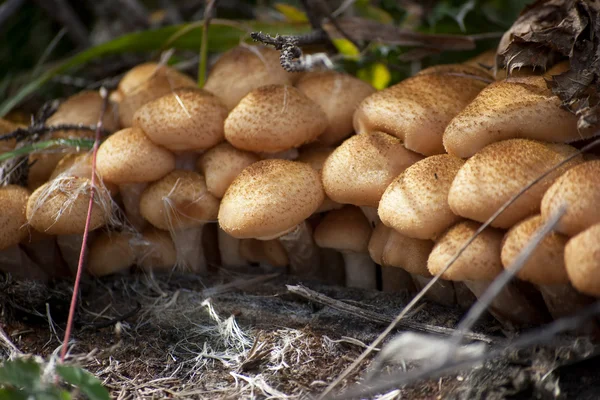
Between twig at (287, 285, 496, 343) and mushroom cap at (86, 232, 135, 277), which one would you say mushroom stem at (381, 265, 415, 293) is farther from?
mushroom cap at (86, 232, 135, 277)

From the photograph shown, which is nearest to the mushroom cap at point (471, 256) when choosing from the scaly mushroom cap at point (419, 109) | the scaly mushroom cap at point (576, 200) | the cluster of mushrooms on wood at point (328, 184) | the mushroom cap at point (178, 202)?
the cluster of mushrooms on wood at point (328, 184)

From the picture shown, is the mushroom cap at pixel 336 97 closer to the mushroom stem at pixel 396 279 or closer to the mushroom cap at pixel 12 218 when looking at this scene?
the mushroom stem at pixel 396 279

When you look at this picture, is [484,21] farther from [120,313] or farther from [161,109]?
[120,313]


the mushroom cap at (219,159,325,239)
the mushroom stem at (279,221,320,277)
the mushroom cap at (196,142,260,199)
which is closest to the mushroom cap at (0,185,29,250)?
the mushroom cap at (196,142,260,199)

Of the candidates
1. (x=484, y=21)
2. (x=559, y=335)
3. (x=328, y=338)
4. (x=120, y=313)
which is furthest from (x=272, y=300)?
(x=484, y=21)

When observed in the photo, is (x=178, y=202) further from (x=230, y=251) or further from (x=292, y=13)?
(x=292, y=13)

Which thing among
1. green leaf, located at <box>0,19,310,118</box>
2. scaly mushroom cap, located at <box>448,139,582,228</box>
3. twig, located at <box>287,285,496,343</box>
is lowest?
twig, located at <box>287,285,496,343</box>
